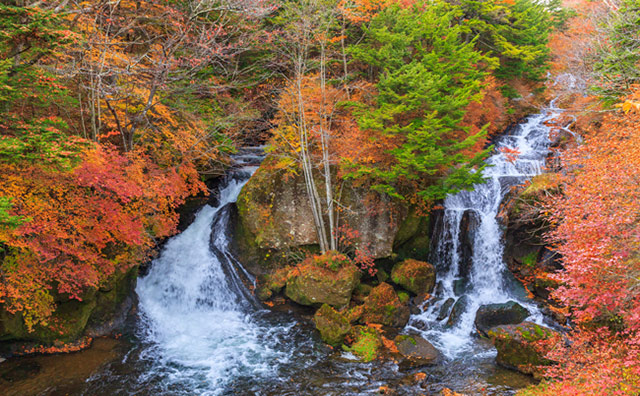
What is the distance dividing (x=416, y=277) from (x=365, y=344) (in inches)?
142

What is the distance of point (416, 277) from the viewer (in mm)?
11719

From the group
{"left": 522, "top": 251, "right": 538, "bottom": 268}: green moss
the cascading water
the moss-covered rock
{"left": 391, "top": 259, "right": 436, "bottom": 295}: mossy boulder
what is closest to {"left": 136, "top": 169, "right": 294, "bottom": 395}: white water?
the cascading water

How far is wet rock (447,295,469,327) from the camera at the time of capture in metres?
10.4

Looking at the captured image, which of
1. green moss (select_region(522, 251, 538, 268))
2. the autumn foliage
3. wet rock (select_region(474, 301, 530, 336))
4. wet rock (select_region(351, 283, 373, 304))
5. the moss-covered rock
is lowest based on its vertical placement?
wet rock (select_region(474, 301, 530, 336))

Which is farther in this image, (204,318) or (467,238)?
(467,238)

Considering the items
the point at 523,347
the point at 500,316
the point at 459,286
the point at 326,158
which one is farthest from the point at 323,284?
the point at 523,347

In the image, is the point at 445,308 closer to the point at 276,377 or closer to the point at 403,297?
the point at 403,297

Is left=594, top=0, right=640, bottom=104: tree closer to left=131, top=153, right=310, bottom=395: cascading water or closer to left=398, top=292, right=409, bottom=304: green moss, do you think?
left=398, top=292, right=409, bottom=304: green moss

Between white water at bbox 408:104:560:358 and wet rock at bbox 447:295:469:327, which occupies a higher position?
white water at bbox 408:104:560:358

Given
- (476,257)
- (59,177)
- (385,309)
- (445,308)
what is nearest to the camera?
(59,177)

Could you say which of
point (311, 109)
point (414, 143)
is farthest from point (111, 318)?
point (414, 143)

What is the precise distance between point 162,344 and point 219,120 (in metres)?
7.49

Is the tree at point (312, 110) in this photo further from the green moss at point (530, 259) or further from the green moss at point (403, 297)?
the green moss at point (530, 259)

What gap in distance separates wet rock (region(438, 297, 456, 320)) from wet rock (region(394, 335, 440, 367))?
1798 mm
